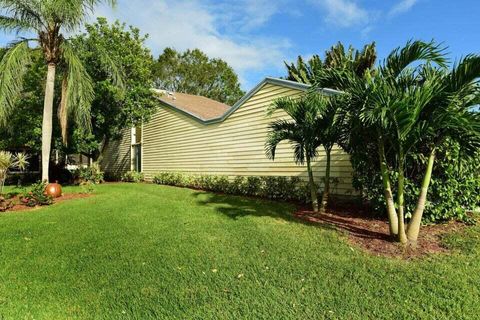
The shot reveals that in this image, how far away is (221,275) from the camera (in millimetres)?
4125

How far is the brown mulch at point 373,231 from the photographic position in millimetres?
4695

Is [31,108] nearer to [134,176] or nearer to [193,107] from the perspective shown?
[134,176]

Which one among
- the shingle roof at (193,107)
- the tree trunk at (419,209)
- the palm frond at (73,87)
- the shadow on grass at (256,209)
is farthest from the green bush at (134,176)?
the tree trunk at (419,209)

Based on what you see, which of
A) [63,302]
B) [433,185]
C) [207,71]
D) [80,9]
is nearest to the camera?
[63,302]

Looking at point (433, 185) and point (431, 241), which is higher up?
point (433, 185)

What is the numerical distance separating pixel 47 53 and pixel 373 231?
1237cm

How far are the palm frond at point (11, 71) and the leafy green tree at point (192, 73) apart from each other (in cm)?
2231

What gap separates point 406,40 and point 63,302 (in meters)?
5.72

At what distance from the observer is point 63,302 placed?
355cm

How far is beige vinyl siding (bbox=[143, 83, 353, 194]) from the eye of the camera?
9781 mm

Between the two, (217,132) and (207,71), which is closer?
(217,132)

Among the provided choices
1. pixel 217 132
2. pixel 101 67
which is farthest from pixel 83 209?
pixel 101 67

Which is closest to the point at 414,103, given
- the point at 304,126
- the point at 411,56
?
the point at 411,56

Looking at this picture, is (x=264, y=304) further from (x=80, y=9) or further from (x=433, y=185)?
(x=80, y=9)
